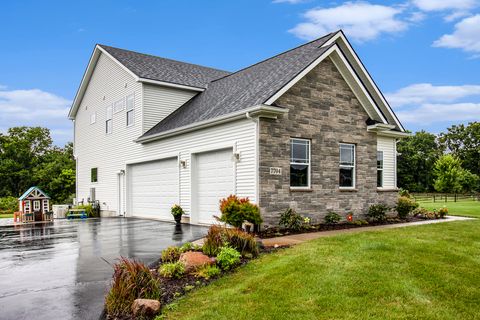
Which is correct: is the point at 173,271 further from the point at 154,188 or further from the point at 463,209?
the point at 463,209

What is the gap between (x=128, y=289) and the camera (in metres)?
5.98

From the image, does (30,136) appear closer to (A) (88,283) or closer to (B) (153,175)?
(B) (153,175)

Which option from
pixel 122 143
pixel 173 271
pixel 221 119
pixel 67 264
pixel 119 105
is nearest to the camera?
pixel 173 271

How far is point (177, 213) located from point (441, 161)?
48.7 metres

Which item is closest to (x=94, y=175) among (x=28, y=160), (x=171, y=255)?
(x=171, y=255)

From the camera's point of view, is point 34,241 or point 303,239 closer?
point 303,239

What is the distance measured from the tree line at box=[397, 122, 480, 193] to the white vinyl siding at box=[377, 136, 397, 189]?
38903 mm

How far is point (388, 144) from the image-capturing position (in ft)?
64.5

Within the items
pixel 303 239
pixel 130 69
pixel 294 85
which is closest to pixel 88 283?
pixel 303 239

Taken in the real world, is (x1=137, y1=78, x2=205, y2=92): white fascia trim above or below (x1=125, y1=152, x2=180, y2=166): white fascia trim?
above

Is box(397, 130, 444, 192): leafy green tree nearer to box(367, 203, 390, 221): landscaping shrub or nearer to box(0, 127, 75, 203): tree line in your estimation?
box(0, 127, 75, 203): tree line

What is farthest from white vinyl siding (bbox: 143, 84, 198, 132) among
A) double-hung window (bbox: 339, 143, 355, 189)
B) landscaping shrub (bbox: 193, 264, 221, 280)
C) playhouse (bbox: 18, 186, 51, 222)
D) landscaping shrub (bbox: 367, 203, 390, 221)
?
landscaping shrub (bbox: 193, 264, 221, 280)

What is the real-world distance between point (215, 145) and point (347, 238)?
20.6 ft

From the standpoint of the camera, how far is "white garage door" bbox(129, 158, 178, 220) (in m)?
18.0
